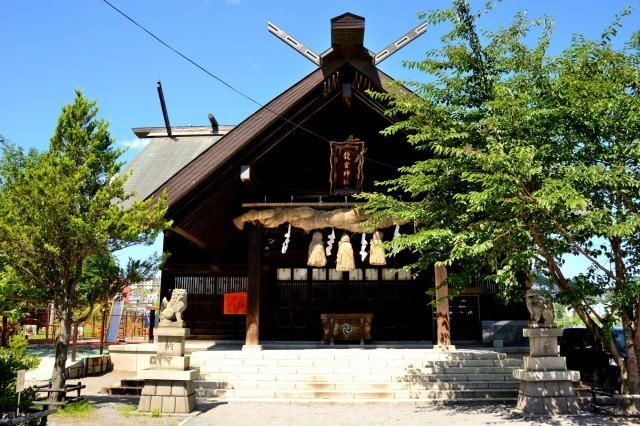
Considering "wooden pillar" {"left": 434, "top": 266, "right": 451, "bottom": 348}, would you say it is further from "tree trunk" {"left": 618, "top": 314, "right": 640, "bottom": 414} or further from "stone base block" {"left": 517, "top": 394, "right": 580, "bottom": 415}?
"tree trunk" {"left": 618, "top": 314, "right": 640, "bottom": 414}

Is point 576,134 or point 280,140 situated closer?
point 576,134

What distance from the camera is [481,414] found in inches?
347

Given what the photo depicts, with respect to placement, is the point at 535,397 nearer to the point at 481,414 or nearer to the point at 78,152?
the point at 481,414

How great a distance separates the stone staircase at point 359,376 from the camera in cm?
1027

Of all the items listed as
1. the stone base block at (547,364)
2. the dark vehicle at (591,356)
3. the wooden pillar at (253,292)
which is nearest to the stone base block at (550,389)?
the stone base block at (547,364)

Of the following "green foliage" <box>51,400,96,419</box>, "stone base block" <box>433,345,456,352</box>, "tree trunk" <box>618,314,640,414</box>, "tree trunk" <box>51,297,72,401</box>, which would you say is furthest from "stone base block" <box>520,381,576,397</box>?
"tree trunk" <box>51,297,72,401</box>

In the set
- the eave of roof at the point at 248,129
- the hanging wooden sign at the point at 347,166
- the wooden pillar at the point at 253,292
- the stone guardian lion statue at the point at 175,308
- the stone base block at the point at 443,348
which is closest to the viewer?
the stone guardian lion statue at the point at 175,308

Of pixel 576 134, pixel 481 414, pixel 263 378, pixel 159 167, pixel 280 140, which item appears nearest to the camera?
pixel 576 134

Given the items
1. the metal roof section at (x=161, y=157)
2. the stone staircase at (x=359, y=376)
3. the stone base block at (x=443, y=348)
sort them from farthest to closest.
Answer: the metal roof section at (x=161, y=157)
the stone base block at (x=443, y=348)
the stone staircase at (x=359, y=376)

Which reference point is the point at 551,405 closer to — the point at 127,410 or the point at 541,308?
the point at 541,308

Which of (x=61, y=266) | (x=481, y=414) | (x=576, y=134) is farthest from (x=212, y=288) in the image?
(x=576, y=134)

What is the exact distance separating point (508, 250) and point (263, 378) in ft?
19.8

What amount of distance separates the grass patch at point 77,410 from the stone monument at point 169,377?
2.92 feet

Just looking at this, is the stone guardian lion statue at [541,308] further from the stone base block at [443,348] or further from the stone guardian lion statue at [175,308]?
the stone guardian lion statue at [175,308]
